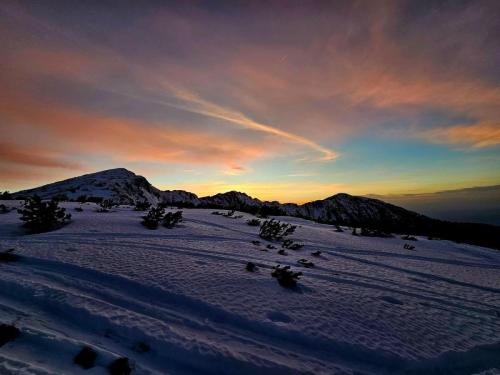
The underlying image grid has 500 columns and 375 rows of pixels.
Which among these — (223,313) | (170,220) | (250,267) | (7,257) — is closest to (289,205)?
(170,220)

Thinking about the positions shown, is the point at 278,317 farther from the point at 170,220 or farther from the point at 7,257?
the point at 170,220

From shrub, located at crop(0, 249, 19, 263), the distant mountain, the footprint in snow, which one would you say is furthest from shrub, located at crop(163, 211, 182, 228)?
the distant mountain

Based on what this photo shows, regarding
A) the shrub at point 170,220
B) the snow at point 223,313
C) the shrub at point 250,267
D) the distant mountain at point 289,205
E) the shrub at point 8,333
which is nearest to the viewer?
the shrub at point 8,333

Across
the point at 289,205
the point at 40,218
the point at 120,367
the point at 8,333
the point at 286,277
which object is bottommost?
the point at 120,367

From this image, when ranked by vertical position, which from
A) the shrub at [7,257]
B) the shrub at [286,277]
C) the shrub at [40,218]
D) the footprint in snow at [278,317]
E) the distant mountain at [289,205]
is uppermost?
the distant mountain at [289,205]

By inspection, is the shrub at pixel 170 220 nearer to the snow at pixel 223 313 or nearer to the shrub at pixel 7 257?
the snow at pixel 223 313

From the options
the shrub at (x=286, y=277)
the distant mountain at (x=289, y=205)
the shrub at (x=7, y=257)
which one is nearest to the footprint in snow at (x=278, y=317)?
the shrub at (x=286, y=277)

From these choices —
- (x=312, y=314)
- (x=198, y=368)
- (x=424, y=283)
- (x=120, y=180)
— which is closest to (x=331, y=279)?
(x=312, y=314)
